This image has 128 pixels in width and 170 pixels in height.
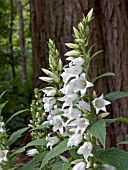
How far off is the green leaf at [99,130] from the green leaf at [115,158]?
20 cm

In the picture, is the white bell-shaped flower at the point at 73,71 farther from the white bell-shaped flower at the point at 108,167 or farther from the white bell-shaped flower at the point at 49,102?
the white bell-shaped flower at the point at 108,167

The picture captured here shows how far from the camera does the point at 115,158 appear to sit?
2049 millimetres

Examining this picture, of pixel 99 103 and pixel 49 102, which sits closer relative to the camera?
pixel 99 103

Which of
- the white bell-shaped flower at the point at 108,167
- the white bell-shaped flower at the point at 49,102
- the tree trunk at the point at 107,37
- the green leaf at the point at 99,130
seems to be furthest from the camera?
the tree trunk at the point at 107,37

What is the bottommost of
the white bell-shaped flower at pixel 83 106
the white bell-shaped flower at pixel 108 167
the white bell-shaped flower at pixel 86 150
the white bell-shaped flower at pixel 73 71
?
the white bell-shaped flower at pixel 108 167

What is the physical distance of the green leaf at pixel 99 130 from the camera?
6.13 ft

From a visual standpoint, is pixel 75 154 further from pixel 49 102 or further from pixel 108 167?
pixel 49 102

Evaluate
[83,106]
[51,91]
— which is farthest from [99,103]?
[51,91]

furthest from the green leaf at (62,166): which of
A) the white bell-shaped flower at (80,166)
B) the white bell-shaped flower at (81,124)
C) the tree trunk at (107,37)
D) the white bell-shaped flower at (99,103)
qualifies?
the tree trunk at (107,37)

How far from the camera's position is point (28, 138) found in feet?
19.2

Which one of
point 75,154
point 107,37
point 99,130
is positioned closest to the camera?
point 99,130

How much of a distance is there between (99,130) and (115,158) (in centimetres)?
23

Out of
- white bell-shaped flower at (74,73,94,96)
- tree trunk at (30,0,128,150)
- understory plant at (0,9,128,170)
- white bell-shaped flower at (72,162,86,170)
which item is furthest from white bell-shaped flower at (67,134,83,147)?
tree trunk at (30,0,128,150)

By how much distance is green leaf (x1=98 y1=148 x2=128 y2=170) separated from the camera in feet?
6.61
